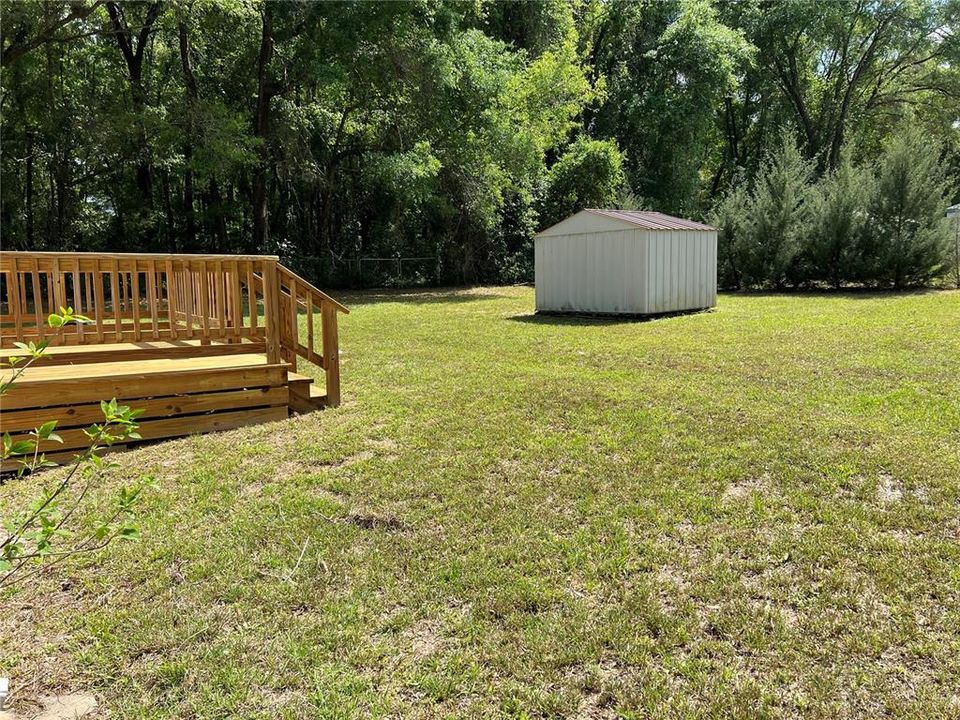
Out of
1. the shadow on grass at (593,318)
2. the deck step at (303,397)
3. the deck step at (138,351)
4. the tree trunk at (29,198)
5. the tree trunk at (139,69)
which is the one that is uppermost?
the tree trunk at (139,69)

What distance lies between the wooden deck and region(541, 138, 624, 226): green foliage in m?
16.3

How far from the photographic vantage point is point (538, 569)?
2.45m

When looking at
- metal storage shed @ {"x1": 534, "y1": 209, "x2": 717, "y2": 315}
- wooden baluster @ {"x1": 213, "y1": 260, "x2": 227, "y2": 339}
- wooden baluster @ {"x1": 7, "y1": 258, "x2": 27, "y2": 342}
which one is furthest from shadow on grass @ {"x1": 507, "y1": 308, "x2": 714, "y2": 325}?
wooden baluster @ {"x1": 7, "y1": 258, "x2": 27, "y2": 342}

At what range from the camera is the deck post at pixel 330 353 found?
15.8 feet

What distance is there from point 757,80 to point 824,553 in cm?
2855

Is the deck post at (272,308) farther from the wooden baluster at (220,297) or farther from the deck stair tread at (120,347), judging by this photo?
the deck stair tread at (120,347)

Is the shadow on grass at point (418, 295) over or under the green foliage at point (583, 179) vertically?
under

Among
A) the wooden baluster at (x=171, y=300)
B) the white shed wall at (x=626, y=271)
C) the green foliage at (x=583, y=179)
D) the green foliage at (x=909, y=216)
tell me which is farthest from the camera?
the green foliage at (x=583, y=179)

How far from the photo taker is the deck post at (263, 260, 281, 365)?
4.55 m

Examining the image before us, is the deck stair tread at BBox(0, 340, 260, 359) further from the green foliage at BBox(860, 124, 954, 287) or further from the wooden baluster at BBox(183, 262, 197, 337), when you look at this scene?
the green foliage at BBox(860, 124, 954, 287)

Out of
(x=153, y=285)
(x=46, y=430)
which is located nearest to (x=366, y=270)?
(x=153, y=285)

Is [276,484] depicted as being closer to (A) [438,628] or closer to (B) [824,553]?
(A) [438,628]

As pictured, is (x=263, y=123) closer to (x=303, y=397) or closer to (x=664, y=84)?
(x=303, y=397)

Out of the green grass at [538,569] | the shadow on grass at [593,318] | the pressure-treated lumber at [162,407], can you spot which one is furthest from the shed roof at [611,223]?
the pressure-treated lumber at [162,407]
